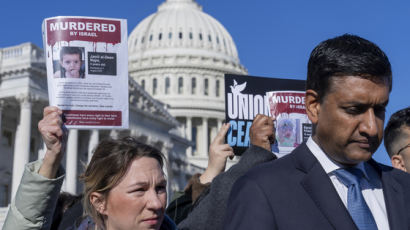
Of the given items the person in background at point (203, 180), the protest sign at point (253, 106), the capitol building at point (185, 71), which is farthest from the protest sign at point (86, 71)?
the capitol building at point (185, 71)

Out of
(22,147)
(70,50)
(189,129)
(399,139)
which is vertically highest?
(70,50)

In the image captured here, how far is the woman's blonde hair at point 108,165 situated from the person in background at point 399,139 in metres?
1.88

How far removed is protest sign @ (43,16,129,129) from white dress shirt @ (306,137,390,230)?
3.36 meters

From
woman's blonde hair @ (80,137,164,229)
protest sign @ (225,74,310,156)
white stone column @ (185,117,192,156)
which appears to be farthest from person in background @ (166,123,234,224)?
white stone column @ (185,117,192,156)

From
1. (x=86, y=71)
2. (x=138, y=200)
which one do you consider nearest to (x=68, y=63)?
(x=86, y=71)

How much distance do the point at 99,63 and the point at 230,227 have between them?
12.3 ft

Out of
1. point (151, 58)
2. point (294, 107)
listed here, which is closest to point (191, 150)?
point (151, 58)

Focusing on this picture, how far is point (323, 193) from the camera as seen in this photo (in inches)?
109

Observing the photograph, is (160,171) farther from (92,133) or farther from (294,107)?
(92,133)

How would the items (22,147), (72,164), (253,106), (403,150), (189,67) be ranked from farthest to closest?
(189,67) → (72,164) → (22,147) → (253,106) → (403,150)

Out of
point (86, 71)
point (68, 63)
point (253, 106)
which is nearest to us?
point (68, 63)

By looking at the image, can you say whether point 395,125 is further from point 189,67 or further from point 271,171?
point 189,67

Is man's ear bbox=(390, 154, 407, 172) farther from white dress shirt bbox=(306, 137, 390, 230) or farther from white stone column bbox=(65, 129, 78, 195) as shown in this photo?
white stone column bbox=(65, 129, 78, 195)

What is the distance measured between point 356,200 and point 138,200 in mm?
1241
